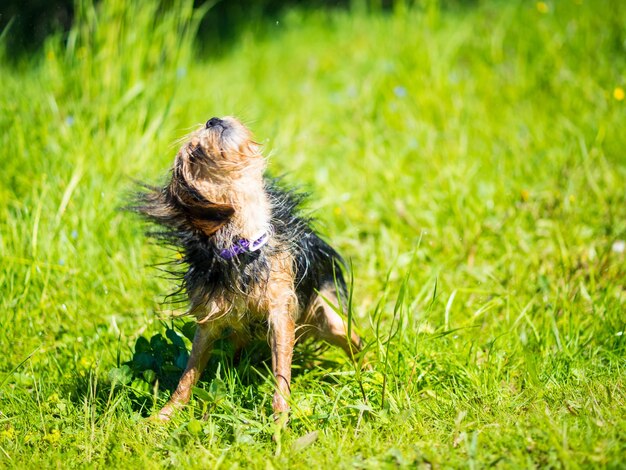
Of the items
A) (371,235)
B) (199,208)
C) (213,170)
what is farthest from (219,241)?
(371,235)

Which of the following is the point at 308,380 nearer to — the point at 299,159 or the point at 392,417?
the point at 392,417

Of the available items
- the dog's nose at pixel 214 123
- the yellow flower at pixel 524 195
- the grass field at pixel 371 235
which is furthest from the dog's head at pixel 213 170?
the yellow flower at pixel 524 195

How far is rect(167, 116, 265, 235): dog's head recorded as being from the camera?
99.1 inches

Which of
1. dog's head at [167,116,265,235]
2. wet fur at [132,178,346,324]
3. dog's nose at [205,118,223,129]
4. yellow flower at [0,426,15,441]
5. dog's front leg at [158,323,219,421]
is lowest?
yellow flower at [0,426,15,441]

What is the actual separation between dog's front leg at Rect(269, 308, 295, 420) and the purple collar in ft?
0.97

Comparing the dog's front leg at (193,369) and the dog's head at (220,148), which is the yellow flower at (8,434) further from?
the dog's head at (220,148)

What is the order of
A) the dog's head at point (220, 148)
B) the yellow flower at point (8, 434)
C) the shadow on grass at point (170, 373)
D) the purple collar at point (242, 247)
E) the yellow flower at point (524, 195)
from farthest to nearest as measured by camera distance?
the yellow flower at point (524, 195) → the shadow on grass at point (170, 373) → the yellow flower at point (8, 434) → the purple collar at point (242, 247) → the dog's head at point (220, 148)

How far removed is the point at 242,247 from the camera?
2.67 meters

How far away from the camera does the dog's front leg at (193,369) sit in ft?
9.39

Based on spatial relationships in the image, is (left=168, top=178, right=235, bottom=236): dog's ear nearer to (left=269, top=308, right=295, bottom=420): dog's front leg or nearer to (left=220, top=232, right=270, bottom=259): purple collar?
(left=220, top=232, right=270, bottom=259): purple collar

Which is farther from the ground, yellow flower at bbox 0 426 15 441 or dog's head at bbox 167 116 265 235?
dog's head at bbox 167 116 265 235

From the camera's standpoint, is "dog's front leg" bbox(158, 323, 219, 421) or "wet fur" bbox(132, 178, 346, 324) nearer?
"wet fur" bbox(132, 178, 346, 324)

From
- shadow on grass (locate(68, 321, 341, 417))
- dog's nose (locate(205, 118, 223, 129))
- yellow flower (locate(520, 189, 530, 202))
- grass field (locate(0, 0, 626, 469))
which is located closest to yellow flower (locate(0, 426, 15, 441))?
grass field (locate(0, 0, 626, 469))

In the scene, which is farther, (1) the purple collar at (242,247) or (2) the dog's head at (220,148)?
(1) the purple collar at (242,247)
